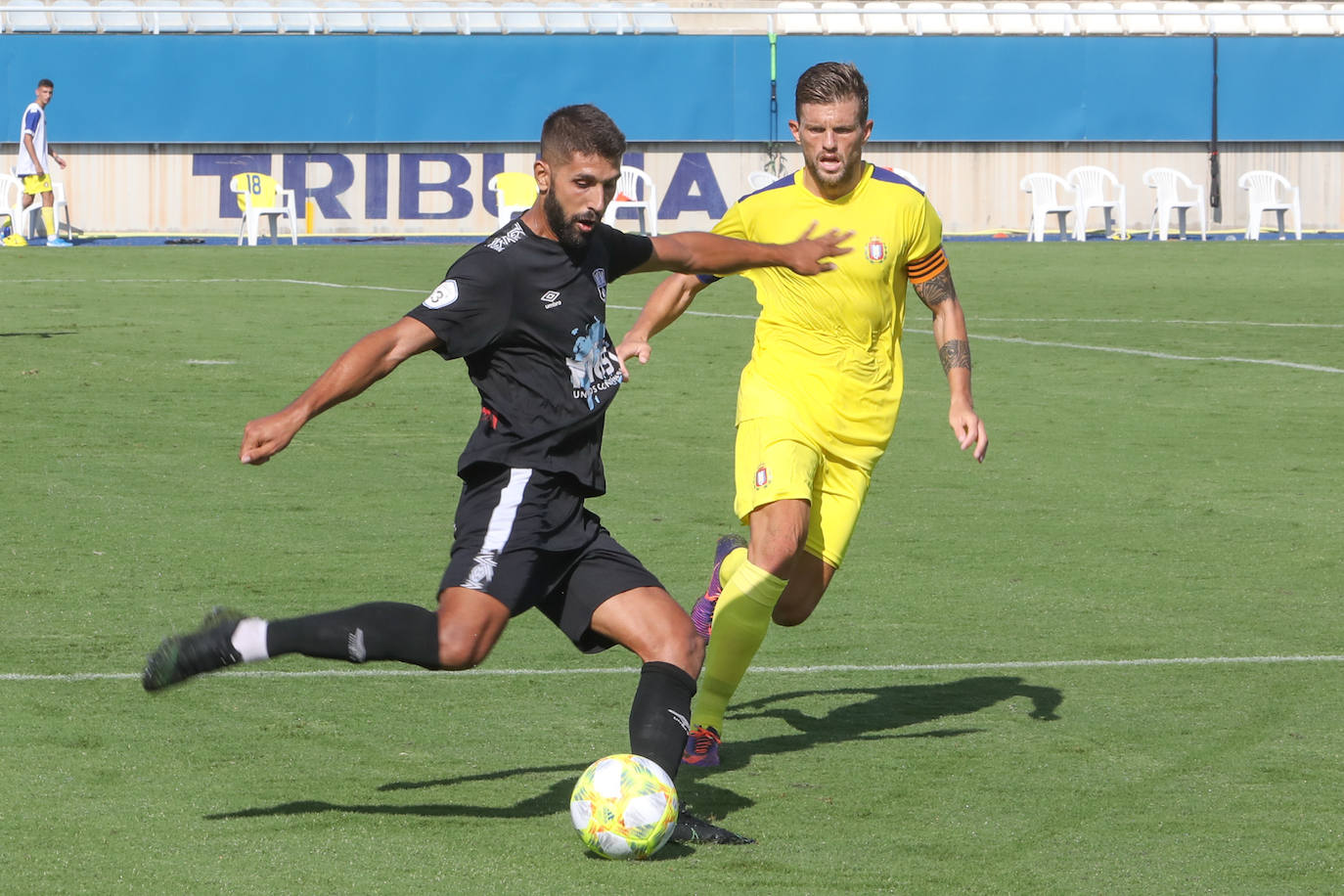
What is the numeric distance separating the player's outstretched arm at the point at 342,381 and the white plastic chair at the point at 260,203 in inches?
1087

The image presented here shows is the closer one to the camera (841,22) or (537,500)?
(537,500)

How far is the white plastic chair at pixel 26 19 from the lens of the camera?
1294 inches

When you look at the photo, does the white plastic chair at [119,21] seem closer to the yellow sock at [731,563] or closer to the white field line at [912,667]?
the white field line at [912,667]

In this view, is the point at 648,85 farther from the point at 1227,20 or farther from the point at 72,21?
the point at 1227,20

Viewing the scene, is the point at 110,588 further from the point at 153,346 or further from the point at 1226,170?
the point at 1226,170

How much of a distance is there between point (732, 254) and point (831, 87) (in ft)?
2.37

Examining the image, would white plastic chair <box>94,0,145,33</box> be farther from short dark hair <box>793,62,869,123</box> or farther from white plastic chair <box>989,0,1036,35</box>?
short dark hair <box>793,62,869,123</box>

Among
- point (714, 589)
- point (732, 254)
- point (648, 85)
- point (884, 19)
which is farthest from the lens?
point (884, 19)

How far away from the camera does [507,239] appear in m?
4.85

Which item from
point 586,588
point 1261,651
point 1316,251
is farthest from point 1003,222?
point 586,588

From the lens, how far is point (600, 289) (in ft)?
16.5

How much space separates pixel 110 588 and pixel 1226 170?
3253 cm

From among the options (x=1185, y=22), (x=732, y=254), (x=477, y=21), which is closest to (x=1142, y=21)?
(x=1185, y=22)

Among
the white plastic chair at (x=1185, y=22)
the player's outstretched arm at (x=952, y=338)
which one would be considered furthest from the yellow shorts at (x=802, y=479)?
the white plastic chair at (x=1185, y=22)
